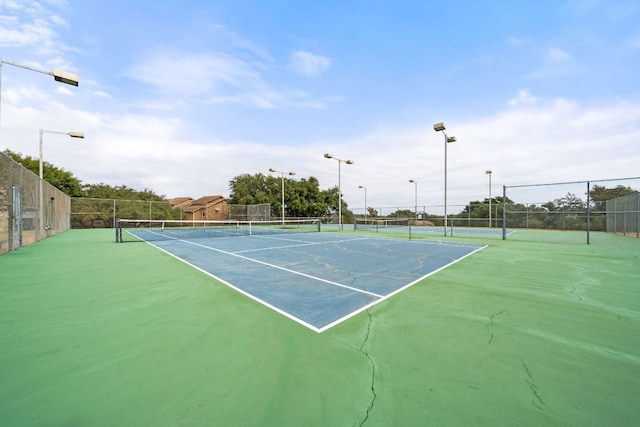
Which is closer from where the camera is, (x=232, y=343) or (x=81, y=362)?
(x=81, y=362)

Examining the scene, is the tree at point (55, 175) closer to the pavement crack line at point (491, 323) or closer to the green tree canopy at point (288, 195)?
the green tree canopy at point (288, 195)

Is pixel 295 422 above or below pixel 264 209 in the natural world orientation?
below

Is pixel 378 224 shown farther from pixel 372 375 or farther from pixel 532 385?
pixel 372 375

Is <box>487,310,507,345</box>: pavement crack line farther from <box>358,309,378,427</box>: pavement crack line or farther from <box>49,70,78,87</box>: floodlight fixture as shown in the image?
<box>49,70,78,87</box>: floodlight fixture

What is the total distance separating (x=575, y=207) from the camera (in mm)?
21453

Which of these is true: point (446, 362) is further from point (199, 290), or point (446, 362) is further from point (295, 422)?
point (199, 290)

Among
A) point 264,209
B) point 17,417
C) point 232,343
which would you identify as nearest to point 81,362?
point 17,417

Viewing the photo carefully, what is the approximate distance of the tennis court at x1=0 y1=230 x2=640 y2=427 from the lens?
203cm

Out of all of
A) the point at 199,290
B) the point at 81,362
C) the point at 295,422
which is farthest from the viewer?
the point at 199,290

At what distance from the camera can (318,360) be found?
2787mm

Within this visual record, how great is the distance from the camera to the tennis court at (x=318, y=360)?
80.0 inches

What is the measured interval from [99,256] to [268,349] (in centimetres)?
984

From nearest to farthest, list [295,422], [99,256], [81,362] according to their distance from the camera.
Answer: [295,422], [81,362], [99,256]

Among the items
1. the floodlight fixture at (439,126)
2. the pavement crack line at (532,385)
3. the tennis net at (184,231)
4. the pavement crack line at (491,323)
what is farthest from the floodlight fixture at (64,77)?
the floodlight fixture at (439,126)
